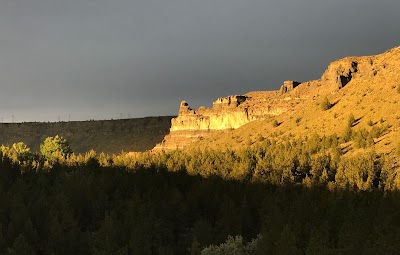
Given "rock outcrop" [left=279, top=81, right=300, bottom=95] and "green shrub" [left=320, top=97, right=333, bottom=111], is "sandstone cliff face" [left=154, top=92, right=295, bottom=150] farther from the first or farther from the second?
"green shrub" [left=320, top=97, right=333, bottom=111]

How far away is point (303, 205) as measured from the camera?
50469 millimetres

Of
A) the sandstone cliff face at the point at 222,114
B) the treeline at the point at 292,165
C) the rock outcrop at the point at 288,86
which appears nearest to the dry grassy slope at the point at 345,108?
the rock outcrop at the point at 288,86

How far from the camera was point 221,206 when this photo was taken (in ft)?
188

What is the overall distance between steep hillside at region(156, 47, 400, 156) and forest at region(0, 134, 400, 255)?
23.8 ft

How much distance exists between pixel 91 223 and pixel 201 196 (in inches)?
566

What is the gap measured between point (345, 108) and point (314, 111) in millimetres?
10717

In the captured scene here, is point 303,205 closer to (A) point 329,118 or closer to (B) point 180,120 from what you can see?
(A) point 329,118

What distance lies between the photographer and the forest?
39.8 m

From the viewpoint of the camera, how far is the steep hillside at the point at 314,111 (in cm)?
8606

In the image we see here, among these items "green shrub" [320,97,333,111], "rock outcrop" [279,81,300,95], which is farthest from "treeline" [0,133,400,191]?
"rock outcrop" [279,81,300,95]

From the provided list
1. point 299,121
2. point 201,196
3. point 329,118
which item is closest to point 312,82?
point 299,121

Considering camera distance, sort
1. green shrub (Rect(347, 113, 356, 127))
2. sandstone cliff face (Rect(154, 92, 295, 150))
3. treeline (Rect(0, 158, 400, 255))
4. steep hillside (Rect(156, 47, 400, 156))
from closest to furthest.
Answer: treeline (Rect(0, 158, 400, 255)) → steep hillside (Rect(156, 47, 400, 156)) → green shrub (Rect(347, 113, 356, 127)) → sandstone cliff face (Rect(154, 92, 295, 150))

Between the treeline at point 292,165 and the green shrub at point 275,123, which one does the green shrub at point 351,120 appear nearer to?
the treeline at point 292,165

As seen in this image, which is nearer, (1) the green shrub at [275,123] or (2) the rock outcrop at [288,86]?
(1) the green shrub at [275,123]
